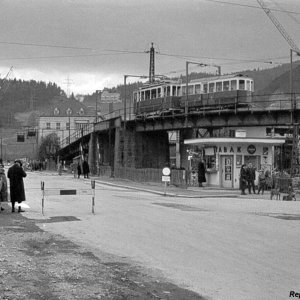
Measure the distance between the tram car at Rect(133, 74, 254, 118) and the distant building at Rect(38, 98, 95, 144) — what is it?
82.4 meters

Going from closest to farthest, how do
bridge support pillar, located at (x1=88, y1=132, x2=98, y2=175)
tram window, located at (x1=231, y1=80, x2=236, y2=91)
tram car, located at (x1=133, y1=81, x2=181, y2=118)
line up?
tram window, located at (x1=231, y1=80, x2=236, y2=91)
tram car, located at (x1=133, y1=81, x2=181, y2=118)
bridge support pillar, located at (x1=88, y1=132, x2=98, y2=175)

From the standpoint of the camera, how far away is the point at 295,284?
352 inches

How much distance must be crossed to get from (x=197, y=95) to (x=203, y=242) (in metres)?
46.5

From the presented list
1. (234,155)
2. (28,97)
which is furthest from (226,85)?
(28,97)

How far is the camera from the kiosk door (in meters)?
41.4

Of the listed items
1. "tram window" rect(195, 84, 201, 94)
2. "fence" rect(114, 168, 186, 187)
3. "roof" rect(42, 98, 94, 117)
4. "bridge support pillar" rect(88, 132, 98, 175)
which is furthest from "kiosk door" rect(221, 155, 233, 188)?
"roof" rect(42, 98, 94, 117)

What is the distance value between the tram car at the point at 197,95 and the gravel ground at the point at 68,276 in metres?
43.8

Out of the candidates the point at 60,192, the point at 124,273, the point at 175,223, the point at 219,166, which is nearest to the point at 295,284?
the point at 124,273

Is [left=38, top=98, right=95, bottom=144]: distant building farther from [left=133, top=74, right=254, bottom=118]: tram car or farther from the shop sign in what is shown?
the shop sign

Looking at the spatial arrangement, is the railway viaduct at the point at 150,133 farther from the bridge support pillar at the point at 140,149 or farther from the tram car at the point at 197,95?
the tram car at the point at 197,95

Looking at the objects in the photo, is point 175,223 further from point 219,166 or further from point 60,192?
point 219,166

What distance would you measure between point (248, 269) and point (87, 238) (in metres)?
5.02

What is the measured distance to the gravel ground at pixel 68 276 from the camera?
768 cm

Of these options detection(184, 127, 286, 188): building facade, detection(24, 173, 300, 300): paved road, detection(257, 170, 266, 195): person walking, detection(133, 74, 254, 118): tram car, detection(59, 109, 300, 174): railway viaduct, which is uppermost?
detection(133, 74, 254, 118): tram car
